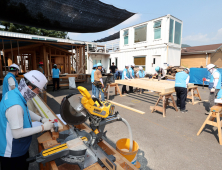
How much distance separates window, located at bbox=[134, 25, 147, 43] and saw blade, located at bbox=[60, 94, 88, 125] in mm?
14481

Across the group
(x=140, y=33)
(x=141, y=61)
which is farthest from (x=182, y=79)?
(x=140, y=33)

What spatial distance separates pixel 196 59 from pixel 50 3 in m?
18.2

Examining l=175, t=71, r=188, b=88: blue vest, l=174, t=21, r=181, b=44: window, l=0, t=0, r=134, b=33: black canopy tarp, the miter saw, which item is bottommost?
the miter saw

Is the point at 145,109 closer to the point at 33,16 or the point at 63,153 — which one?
the point at 63,153

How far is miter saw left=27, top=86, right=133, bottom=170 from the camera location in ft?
4.66

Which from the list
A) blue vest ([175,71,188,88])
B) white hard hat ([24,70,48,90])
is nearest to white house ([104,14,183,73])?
blue vest ([175,71,188,88])

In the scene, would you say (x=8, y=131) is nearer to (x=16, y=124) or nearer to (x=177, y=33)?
(x=16, y=124)

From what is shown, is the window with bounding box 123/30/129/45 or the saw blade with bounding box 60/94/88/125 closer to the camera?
the saw blade with bounding box 60/94/88/125

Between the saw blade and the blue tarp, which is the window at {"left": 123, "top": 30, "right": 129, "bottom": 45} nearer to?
the blue tarp

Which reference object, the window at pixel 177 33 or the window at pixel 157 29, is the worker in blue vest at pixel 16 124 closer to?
the window at pixel 157 29

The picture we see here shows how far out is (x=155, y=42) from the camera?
13.7 meters

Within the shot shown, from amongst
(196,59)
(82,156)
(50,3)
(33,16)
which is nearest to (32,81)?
(82,156)

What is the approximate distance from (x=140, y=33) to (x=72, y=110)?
49.4ft

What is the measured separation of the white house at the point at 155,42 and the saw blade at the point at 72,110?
1292cm
